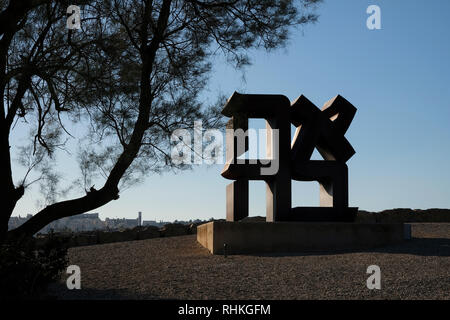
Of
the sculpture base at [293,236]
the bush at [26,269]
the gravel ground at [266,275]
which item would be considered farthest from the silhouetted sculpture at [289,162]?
the bush at [26,269]

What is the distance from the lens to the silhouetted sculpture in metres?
13.5

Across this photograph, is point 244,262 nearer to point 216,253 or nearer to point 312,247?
point 216,253

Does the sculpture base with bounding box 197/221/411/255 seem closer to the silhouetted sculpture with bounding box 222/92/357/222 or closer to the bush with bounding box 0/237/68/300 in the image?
the silhouetted sculpture with bounding box 222/92/357/222

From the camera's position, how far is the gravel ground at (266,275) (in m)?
8.06

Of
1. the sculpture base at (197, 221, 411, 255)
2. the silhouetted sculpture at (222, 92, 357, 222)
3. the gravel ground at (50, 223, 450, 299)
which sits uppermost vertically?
the silhouetted sculpture at (222, 92, 357, 222)

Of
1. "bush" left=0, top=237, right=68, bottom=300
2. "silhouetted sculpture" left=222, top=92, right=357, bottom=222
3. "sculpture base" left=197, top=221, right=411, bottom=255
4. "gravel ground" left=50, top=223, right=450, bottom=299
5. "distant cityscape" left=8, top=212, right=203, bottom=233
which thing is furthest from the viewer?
"distant cityscape" left=8, top=212, right=203, bottom=233

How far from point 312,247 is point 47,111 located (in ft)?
23.6

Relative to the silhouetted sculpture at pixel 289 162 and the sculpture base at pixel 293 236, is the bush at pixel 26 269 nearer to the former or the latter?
the sculpture base at pixel 293 236

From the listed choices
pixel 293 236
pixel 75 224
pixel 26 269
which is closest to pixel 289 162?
pixel 293 236

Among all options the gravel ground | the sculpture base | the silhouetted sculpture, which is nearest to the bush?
the gravel ground

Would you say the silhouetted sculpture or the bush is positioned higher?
the silhouetted sculpture

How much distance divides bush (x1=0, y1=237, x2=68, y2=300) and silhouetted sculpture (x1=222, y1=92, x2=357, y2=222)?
576 cm

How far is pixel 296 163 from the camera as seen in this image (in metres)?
13.7
